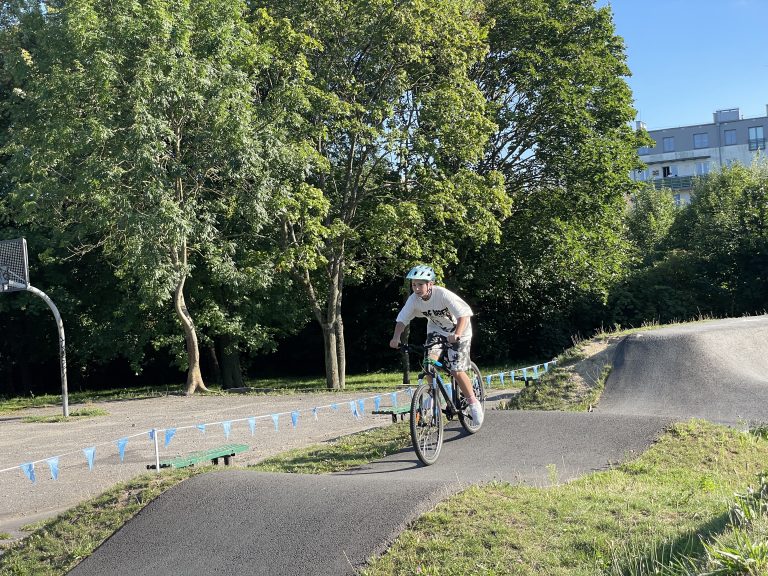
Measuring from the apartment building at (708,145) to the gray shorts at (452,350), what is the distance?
81.8 m

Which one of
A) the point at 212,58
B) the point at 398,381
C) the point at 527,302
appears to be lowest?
the point at 398,381

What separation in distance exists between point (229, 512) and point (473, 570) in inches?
87.1

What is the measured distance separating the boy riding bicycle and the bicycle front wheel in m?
0.53

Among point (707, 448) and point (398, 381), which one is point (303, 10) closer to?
point (398, 381)

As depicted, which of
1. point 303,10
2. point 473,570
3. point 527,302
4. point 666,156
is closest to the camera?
point 473,570

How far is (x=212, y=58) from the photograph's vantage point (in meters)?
22.0

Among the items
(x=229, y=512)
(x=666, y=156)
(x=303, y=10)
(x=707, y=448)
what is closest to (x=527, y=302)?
(x=303, y=10)

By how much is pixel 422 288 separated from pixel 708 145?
8936cm

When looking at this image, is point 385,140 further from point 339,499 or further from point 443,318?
point 339,499

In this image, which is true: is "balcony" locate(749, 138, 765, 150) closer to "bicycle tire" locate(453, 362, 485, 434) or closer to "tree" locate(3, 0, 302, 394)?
"tree" locate(3, 0, 302, 394)

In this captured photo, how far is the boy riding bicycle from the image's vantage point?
27.9ft

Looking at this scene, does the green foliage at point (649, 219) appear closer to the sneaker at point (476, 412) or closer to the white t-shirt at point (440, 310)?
the sneaker at point (476, 412)

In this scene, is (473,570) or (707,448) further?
(707,448)

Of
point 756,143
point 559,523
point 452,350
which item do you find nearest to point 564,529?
point 559,523
